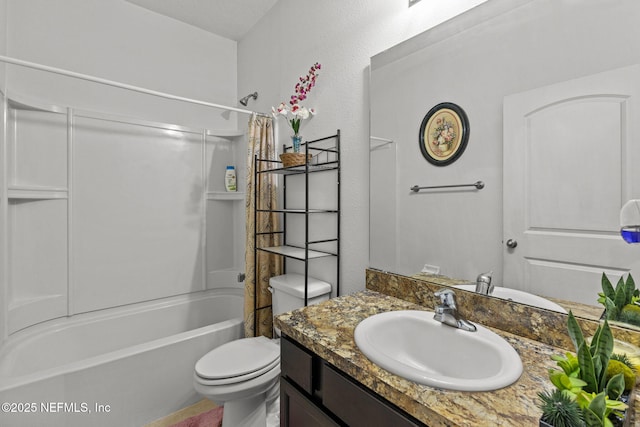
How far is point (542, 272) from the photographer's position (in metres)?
0.89

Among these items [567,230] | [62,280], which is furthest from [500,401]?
[62,280]

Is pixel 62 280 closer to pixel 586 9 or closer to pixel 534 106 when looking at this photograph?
pixel 534 106

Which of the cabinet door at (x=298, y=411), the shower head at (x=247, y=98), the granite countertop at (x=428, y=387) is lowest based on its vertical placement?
the cabinet door at (x=298, y=411)

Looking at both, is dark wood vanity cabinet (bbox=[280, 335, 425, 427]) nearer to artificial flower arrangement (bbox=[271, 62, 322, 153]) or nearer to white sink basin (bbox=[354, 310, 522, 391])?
white sink basin (bbox=[354, 310, 522, 391])

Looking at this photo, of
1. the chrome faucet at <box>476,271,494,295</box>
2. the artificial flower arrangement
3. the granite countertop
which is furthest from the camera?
the artificial flower arrangement

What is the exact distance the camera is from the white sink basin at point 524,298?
0.86 meters

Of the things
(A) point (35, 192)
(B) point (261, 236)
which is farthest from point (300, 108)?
(A) point (35, 192)

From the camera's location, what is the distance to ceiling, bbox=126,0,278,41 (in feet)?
6.88

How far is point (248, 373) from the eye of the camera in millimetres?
1372

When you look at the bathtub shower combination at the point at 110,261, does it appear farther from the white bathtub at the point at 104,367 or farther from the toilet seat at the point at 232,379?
the toilet seat at the point at 232,379

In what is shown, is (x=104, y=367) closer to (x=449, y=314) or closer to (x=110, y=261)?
(x=110, y=261)

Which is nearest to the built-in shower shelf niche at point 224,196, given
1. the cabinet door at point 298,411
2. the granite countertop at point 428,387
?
the granite countertop at point 428,387

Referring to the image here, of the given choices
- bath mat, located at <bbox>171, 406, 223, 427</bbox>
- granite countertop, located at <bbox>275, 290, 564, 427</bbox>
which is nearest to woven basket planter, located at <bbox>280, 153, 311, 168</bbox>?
granite countertop, located at <bbox>275, 290, 564, 427</bbox>

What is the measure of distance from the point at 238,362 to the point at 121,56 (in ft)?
7.43
